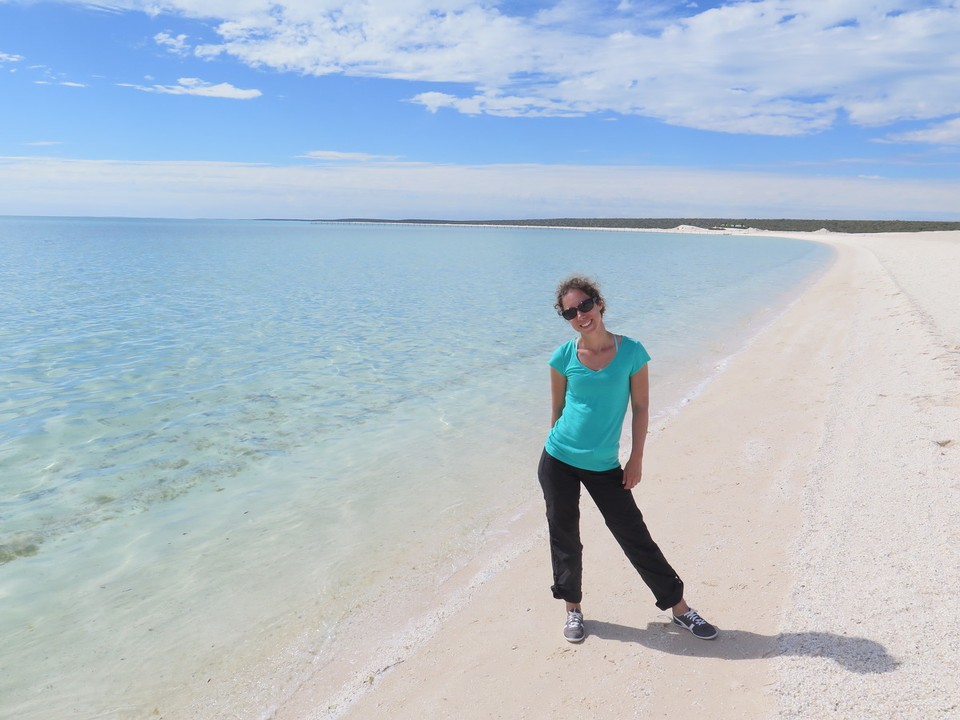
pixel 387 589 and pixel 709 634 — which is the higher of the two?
pixel 709 634

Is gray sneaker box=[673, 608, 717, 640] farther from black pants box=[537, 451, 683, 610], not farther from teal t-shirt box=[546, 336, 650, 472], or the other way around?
teal t-shirt box=[546, 336, 650, 472]

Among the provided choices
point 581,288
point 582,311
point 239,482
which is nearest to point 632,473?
point 582,311

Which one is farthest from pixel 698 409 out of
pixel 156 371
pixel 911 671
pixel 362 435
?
pixel 156 371

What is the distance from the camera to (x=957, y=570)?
3711 millimetres

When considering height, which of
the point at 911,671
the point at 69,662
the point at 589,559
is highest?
the point at 911,671

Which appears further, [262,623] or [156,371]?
[156,371]

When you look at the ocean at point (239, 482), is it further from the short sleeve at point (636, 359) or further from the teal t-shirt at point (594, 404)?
the short sleeve at point (636, 359)

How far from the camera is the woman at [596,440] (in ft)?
10.6

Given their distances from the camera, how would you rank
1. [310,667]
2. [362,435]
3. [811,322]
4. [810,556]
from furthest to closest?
[811,322]
[362,435]
[810,556]
[310,667]

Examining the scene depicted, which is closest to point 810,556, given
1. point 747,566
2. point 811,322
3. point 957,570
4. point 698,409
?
point 747,566

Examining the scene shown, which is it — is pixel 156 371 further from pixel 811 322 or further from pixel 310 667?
pixel 811 322

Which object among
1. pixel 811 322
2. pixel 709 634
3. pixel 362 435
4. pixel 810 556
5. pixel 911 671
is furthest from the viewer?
pixel 811 322

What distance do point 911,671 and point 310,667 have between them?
10.4 ft

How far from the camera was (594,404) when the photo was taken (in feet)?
10.8
